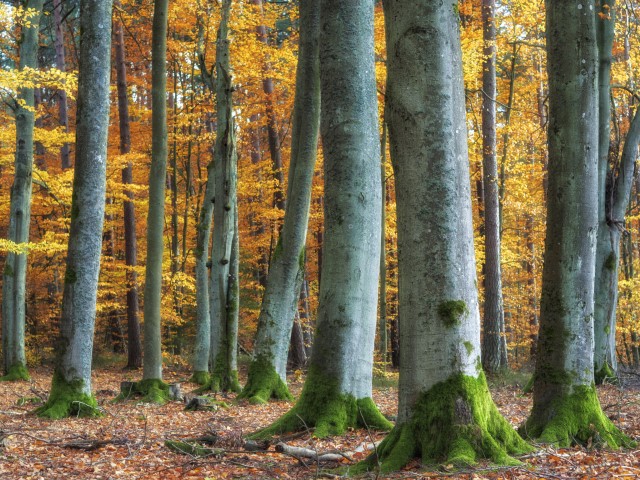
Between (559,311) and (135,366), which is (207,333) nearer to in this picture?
(135,366)

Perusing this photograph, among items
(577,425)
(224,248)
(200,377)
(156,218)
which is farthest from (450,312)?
(200,377)

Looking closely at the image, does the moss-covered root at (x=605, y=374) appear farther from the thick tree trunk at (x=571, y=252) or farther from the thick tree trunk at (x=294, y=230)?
the thick tree trunk at (x=571, y=252)

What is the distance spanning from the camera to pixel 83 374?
9.50 m

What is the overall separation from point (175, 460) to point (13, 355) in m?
12.7

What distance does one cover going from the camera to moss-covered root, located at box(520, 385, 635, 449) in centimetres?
558

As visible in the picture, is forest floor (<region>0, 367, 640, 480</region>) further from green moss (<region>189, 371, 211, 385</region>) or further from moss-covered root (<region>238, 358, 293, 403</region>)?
green moss (<region>189, 371, 211, 385</region>)

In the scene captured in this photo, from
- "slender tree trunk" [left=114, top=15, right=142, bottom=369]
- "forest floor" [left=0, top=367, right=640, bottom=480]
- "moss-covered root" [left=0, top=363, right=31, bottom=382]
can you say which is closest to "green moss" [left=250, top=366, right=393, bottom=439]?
"forest floor" [left=0, top=367, right=640, bottom=480]

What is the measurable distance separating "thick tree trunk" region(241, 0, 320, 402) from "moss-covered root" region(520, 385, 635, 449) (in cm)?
556

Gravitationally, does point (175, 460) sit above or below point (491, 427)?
below

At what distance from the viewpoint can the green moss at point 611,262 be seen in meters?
11.5

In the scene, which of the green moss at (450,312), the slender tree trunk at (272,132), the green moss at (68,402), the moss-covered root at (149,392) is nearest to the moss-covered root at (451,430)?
the green moss at (450,312)

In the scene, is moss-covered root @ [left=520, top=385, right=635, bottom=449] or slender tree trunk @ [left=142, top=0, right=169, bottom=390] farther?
slender tree trunk @ [left=142, top=0, right=169, bottom=390]

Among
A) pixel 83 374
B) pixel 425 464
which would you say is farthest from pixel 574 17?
pixel 83 374

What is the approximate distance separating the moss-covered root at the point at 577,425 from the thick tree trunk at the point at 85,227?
636cm
